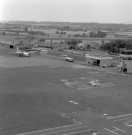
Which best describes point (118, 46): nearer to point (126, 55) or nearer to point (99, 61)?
point (126, 55)

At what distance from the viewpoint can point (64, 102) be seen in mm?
8461

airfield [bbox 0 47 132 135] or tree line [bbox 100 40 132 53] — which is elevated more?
tree line [bbox 100 40 132 53]

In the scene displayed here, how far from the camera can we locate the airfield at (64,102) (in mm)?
6352

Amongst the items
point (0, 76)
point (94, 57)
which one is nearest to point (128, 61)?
point (94, 57)

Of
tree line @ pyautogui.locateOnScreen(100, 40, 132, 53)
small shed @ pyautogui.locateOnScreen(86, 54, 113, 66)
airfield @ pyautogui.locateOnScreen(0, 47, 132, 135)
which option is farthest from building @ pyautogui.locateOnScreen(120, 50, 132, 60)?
tree line @ pyautogui.locateOnScreen(100, 40, 132, 53)

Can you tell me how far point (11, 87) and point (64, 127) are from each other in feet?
13.8

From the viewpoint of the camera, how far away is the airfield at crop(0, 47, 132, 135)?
635 centimetres

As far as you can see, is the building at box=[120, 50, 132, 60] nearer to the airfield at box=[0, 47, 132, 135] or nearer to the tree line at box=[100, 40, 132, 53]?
the airfield at box=[0, 47, 132, 135]

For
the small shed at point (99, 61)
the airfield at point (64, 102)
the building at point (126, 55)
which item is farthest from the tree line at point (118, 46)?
the airfield at point (64, 102)

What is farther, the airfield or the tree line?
the tree line

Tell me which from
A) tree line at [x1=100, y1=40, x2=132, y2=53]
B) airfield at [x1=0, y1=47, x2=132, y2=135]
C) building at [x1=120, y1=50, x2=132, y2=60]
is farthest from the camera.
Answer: tree line at [x1=100, y1=40, x2=132, y2=53]

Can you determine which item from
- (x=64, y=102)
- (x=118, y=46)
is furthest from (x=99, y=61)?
(x=64, y=102)

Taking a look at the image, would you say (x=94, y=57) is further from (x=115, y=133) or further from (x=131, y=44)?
(x=115, y=133)

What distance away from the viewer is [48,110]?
7.60 m
